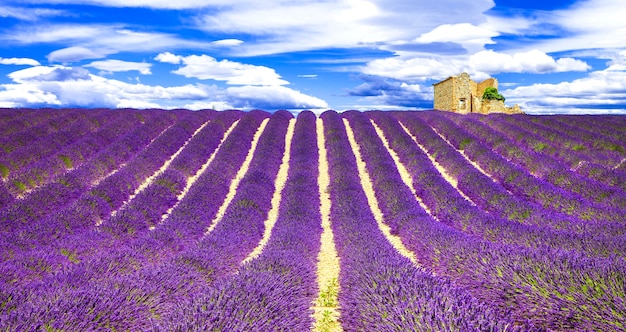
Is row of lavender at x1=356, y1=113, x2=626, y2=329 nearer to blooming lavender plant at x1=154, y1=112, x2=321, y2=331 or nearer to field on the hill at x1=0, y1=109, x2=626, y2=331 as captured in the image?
field on the hill at x1=0, y1=109, x2=626, y2=331

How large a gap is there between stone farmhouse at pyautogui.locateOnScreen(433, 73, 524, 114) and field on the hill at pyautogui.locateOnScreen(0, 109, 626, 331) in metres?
11.9

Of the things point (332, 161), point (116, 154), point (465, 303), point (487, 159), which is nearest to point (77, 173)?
point (116, 154)

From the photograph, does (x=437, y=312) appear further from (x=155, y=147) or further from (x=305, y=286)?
(x=155, y=147)

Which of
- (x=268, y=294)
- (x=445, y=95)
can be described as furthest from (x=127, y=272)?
(x=445, y=95)

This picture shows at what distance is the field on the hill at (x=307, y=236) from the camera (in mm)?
3447

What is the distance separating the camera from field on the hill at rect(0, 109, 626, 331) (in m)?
3.45

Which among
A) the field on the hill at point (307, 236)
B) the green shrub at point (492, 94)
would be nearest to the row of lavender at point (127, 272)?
the field on the hill at point (307, 236)

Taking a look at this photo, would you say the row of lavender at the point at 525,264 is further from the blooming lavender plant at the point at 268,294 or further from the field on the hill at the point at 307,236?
the blooming lavender plant at the point at 268,294

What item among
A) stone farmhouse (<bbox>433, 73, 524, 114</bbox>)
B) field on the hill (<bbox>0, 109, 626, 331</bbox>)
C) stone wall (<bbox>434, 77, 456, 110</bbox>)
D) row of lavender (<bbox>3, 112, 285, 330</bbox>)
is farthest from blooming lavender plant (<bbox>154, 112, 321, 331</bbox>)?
stone wall (<bbox>434, 77, 456, 110</bbox>)

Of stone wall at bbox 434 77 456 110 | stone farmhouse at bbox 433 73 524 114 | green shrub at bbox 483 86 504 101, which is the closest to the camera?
stone farmhouse at bbox 433 73 524 114

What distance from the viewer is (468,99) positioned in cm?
2792

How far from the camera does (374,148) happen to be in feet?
47.2

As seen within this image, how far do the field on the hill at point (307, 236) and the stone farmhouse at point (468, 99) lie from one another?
11928 millimetres

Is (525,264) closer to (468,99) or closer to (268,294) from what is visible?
(268,294)
